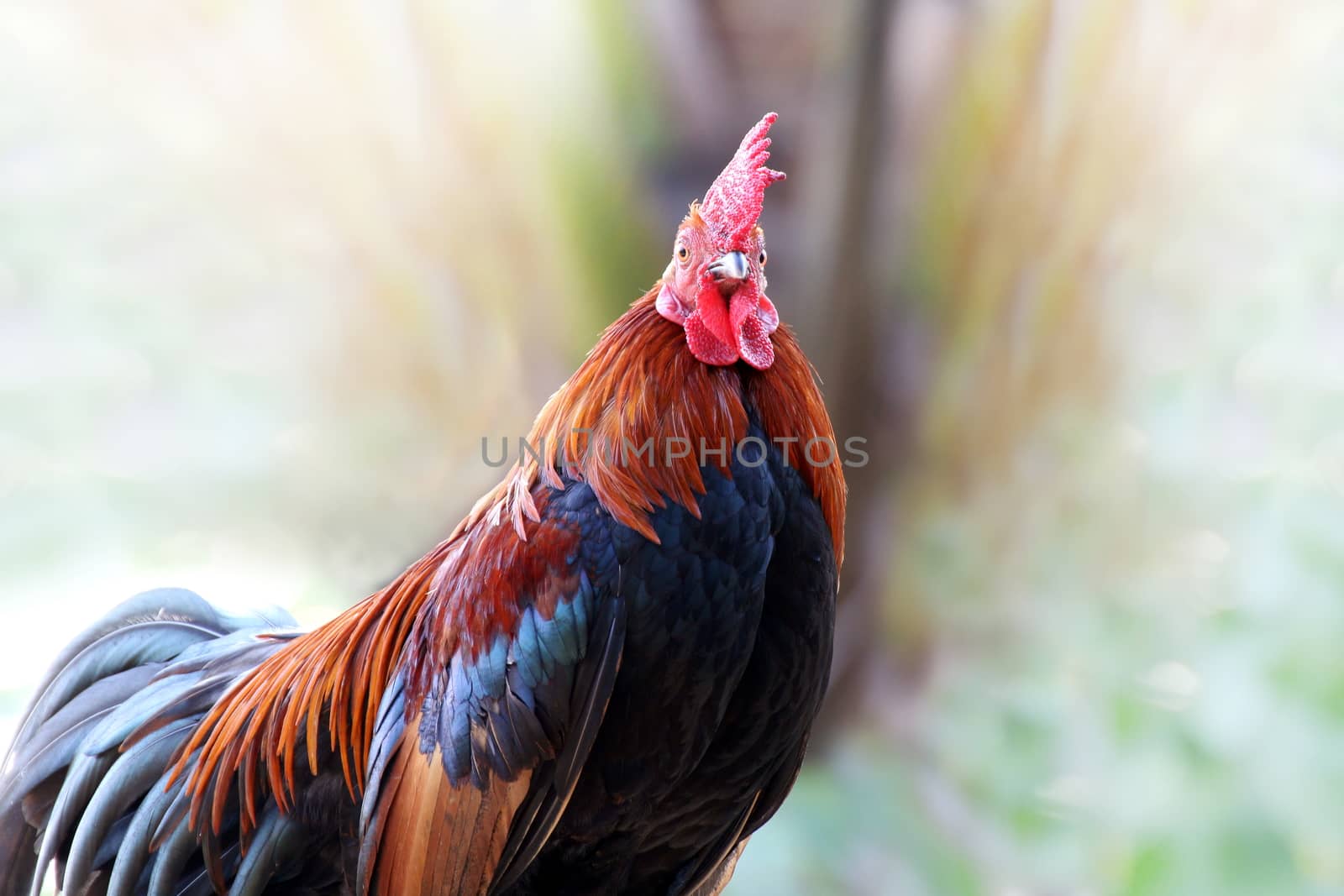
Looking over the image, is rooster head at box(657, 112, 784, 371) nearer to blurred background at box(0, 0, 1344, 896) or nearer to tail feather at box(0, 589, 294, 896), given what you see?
blurred background at box(0, 0, 1344, 896)

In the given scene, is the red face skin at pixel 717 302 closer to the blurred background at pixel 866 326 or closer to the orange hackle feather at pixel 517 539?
the orange hackle feather at pixel 517 539

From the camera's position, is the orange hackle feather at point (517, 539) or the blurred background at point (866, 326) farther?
the blurred background at point (866, 326)

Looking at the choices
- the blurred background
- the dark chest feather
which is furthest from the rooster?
the blurred background

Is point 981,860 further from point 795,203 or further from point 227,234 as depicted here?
point 227,234

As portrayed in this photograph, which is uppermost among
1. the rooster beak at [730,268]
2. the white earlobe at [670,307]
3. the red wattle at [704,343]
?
the rooster beak at [730,268]

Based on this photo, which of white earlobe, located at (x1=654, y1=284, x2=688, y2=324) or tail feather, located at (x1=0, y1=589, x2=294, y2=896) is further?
tail feather, located at (x1=0, y1=589, x2=294, y2=896)

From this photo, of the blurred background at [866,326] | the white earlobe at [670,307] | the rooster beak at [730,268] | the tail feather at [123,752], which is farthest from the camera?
the blurred background at [866,326]

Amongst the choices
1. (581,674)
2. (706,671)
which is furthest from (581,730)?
(706,671)

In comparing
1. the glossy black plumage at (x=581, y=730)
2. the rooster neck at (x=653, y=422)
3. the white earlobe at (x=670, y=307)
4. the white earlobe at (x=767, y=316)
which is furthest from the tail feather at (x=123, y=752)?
the white earlobe at (x=767, y=316)
